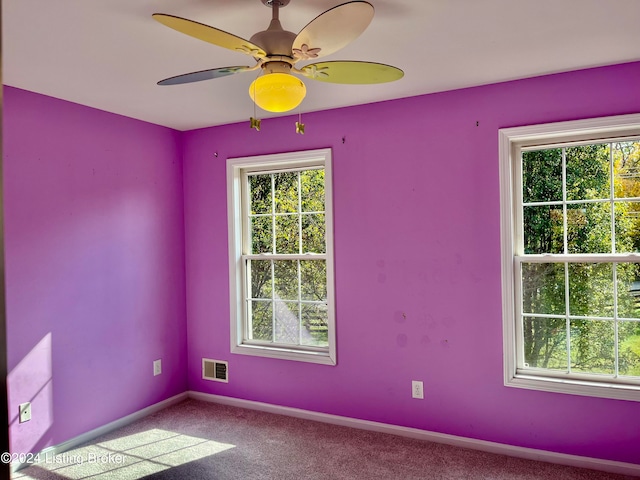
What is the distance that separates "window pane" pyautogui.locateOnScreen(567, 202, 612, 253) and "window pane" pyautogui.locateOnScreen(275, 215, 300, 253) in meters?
1.94

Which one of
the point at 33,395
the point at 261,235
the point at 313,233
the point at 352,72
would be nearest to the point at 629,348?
the point at 313,233

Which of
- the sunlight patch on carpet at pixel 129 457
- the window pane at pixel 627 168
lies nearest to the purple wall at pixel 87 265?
the sunlight patch on carpet at pixel 129 457

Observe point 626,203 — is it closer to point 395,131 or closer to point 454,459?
point 395,131

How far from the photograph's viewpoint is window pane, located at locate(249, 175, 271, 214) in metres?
4.04

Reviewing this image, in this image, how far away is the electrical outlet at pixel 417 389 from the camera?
3.33m

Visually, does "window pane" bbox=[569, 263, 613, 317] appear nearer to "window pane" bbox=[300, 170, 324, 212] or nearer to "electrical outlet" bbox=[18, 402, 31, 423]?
"window pane" bbox=[300, 170, 324, 212]

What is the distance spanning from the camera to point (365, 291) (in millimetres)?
3508

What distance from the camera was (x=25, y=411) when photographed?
3.01 m

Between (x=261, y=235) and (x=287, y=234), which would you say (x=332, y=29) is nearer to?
(x=287, y=234)

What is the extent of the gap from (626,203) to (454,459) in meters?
1.85

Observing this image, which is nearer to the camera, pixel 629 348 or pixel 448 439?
pixel 629 348

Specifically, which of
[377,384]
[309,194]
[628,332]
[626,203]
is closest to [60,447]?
[377,384]

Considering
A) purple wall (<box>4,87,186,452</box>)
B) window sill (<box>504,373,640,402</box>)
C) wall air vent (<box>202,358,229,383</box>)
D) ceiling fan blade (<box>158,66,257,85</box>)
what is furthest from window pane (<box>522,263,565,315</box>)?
purple wall (<box>4,87,186,452</box>)

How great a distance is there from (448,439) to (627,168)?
2.02 meters
